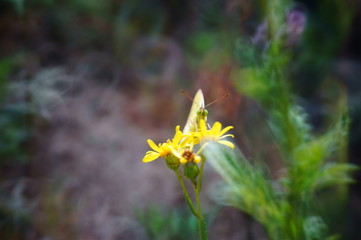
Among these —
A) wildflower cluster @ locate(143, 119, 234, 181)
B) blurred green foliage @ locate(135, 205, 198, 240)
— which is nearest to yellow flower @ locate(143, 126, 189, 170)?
wildflower cluster @ locate(143, 119, 234, 181)

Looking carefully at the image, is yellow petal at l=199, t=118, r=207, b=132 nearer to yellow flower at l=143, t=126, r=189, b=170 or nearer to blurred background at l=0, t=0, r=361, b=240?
yellow flower at l=143, t=126, r=189, b=170

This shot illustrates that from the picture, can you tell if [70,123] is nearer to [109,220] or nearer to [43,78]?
[43,78]

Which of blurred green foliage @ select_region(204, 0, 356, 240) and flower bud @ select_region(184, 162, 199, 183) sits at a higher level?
blurred green foliage @ select_region(204, 0, 356, 240)

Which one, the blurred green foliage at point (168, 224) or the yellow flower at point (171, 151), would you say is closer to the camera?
the yellow flower at point (171, 151)

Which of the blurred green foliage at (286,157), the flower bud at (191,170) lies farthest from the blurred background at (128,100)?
A: the flower bud at (191,170)

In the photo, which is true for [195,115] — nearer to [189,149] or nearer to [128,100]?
[189,149]

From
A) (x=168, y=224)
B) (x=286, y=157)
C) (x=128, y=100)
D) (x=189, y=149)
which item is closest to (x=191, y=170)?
(x=189, y=149)

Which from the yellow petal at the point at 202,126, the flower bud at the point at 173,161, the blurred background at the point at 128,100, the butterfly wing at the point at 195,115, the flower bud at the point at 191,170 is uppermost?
the blurred background at the point at 128,100

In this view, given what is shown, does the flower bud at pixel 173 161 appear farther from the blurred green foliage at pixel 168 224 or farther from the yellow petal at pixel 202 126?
the blurred green foliage at pixel 168 224
